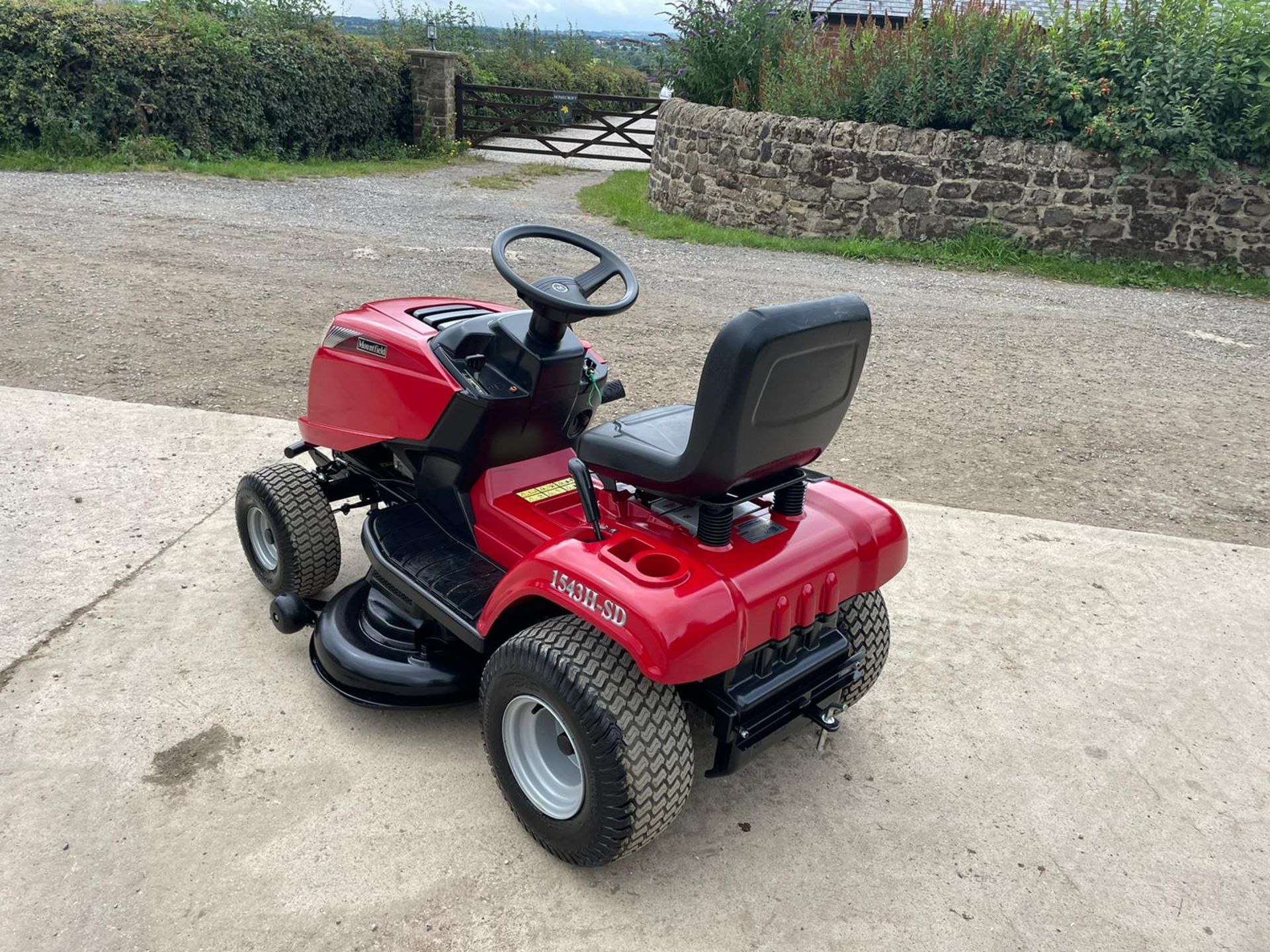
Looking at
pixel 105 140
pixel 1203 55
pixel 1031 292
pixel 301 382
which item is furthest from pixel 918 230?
pixel 105 140

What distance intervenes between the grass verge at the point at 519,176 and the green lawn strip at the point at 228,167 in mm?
1128

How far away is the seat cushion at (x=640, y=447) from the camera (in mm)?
2260

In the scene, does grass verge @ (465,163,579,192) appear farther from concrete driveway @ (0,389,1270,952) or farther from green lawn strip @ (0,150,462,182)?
concrete driveway @ (0,389,1270,952)

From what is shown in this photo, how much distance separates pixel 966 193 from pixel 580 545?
796 centimetres

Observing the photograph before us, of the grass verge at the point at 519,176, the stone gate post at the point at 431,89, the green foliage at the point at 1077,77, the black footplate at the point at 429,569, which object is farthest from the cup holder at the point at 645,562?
the stone gate post at the point at 431,89

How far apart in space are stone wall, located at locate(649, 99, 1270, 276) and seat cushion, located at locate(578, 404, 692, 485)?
24.8 ft

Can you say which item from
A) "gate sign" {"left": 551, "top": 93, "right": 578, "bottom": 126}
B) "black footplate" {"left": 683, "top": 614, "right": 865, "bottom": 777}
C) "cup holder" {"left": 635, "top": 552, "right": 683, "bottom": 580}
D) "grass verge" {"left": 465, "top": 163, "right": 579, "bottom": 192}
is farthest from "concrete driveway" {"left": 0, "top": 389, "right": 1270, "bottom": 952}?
"gate sign" {"left": 551, "top": 93, "right": 578, "bottom": 126}

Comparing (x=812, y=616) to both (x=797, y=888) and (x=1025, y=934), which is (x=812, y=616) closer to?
(x=797, y=888)

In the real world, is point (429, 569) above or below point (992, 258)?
above

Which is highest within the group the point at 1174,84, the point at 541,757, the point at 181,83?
the point at 1174,84

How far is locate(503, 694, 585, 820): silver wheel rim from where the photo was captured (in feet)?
7.76

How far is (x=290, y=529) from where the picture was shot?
3.12m

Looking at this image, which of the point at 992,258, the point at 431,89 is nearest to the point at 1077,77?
the point at 992,258

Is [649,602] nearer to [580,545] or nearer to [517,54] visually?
[580,545]
